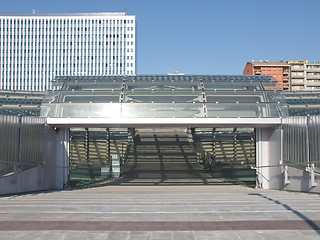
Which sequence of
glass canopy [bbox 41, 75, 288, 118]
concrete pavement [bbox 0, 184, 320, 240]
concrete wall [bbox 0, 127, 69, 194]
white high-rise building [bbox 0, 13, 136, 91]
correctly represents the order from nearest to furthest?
1. concrete pavement [bbox 0, 184, 320, 240]
2. concrete wall [bbox 0, 127, 69, 194]
3. glass canopy [bbox 41, 75, 288, 118]
4. white high-rise building [bbox 0, 13, 136, 91]

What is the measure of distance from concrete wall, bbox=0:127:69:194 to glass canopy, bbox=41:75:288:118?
4.37 ft

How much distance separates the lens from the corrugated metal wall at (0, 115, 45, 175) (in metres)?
11.7

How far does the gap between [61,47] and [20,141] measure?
106 m

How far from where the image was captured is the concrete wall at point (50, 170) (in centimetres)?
1320

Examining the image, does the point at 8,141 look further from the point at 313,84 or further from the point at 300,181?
the point at 313,84

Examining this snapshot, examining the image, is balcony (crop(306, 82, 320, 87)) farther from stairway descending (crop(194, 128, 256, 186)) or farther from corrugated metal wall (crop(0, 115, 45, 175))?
corrugated metal wall (crop(0, 115, 45, 175))

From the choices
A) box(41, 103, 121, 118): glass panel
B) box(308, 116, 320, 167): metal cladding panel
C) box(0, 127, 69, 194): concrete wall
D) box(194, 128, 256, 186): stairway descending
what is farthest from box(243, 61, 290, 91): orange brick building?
box(308, 116, 320, 167): metal cladding panel

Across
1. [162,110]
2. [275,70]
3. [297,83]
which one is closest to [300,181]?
[162,110]

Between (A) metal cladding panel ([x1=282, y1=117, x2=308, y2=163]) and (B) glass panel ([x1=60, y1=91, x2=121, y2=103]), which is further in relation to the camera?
(B) glass panel ([x1=60, y1=91, x2=121, y2=103])

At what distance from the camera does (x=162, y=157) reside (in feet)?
108

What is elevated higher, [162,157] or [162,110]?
[162,110]

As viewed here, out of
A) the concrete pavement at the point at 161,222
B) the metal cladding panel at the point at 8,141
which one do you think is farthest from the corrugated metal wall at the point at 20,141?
the concrete pavement at the point at 161,222

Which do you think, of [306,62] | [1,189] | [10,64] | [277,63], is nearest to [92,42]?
[10,64]

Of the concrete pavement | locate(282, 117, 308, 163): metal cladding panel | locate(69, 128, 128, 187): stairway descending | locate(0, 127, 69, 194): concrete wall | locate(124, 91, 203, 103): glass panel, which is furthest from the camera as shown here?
locate(69, 128, 128, 187): stairway descending
